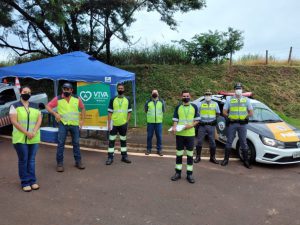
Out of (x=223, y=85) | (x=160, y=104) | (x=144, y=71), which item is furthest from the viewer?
(x=144, y=71)

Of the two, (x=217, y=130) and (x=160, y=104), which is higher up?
(x=160, y=104)

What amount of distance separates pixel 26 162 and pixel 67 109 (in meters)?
1.49

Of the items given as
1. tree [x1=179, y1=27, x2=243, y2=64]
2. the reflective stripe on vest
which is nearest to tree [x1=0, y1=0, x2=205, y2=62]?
tree [x1=179, y1=27, x2=243, y2=64]

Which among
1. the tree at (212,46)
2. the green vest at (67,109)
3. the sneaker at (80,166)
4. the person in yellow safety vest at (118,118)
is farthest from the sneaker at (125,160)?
the tree at (212,46)

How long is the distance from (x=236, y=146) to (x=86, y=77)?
454cm

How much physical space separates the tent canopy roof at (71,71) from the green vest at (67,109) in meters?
2.48

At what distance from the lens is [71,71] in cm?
965

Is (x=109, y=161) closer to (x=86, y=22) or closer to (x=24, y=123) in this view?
(x=24, y=123)

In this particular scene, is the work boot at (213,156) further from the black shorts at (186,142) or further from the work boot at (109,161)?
the work boot at (109,161)

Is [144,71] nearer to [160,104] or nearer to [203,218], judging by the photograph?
[160,104]

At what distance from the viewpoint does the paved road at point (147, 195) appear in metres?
4.90

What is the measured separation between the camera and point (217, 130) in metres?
9.30

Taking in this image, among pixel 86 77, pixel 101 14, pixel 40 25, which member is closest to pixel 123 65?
pixel 101 14

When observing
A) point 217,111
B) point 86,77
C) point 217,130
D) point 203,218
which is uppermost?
point 86,77
